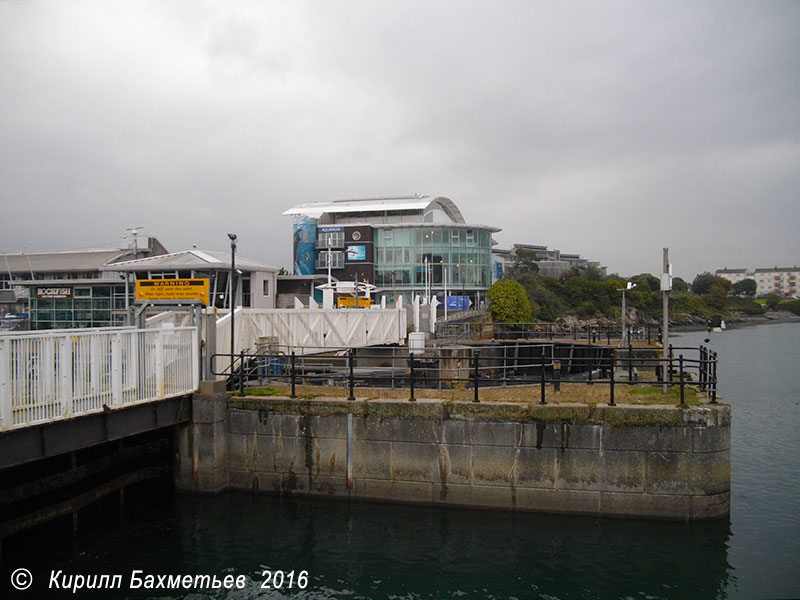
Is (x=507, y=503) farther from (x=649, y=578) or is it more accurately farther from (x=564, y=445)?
(x=649, y=578)

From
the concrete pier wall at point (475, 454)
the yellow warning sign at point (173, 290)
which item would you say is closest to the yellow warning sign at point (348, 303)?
the yellow warning sign at point (173, 290)

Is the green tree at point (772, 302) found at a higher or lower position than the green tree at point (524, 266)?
lower

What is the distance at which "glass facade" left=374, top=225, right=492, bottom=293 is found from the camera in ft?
246

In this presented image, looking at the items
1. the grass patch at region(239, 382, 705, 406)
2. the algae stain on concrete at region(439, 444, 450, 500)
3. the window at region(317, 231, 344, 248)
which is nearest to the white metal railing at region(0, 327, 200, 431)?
the grass patch at region(239, 382, 705, 406)

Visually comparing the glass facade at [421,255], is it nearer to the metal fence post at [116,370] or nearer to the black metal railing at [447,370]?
the black metal railing at [447,370]

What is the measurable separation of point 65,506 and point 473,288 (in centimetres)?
6706

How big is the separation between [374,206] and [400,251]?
850cm

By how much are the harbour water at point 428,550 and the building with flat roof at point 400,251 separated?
5997 cm

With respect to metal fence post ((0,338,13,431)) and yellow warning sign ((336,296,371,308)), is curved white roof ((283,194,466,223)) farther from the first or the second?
metal fence post ((0,338,13,431))

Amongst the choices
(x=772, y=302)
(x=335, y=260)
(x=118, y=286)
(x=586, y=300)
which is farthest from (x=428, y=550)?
(x=772, y=302)

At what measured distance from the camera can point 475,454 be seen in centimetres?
1375

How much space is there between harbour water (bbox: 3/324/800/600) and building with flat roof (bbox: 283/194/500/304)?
197ft

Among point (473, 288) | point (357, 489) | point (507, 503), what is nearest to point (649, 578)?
point (507, 503)

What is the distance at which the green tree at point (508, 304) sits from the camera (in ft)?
232
